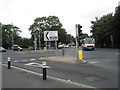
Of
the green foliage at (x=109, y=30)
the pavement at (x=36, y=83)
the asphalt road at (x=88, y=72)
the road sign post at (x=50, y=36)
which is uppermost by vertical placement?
the green foliage at (x=109, y=30)

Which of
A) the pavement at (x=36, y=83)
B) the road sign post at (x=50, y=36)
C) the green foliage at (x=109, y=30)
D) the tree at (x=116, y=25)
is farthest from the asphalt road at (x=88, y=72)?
the green foliage at (x=109, y=30)

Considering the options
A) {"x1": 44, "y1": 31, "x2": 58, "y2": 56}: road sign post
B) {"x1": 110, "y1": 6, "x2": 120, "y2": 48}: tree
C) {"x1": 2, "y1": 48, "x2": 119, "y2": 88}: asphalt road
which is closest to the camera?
{"x1": 2, "y1": 48, "x2": 119, "y2": 88}: asphalt road

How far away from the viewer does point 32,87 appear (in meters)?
6.84

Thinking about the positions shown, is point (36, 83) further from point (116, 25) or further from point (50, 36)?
point (116, 25)

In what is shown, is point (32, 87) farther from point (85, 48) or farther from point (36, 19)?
point (36, 19)

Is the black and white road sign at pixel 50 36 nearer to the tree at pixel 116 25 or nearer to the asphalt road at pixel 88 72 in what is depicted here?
the asphalt road at pixel 88 72

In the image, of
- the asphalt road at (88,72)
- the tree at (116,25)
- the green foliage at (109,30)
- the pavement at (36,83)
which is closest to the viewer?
the pavement at (36,83)

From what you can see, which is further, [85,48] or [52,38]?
[85,48]

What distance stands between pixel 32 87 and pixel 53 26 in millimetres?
76324

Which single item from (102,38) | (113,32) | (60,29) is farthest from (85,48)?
(60,29)

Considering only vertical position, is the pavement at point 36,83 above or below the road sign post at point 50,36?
below

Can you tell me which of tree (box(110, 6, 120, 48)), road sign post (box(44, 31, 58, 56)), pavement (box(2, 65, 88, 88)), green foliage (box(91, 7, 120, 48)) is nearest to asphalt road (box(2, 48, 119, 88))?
pavement (box(2, 65, 88, 88))

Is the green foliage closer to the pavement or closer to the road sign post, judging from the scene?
the road sign post

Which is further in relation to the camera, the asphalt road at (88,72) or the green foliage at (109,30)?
the green foliage at (109,30)
